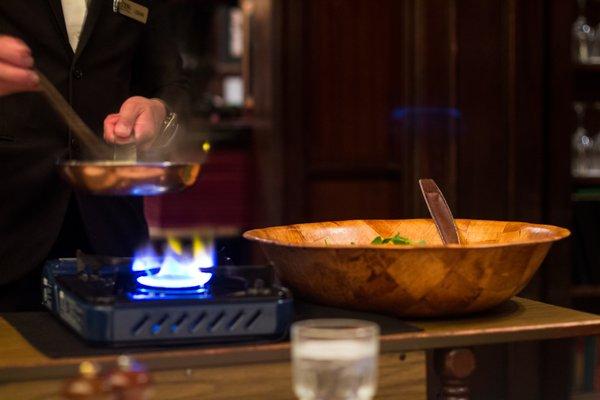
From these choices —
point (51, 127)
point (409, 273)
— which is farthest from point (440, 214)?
point (51, 127)

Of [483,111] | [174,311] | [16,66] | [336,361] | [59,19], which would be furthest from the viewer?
[483,111]

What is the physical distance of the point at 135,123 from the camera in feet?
5.17

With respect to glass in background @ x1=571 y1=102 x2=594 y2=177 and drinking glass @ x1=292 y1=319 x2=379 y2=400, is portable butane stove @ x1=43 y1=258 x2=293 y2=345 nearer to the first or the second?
drinking glass @ x1=292 y1=319 x2=379 y2=400

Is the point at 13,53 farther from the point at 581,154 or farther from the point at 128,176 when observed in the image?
the point at 581,154

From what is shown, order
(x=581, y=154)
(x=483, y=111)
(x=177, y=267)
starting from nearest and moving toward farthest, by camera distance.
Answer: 1. (x=177, y=267)
2. (x=483, y=111)
3. (x=581, y=154)

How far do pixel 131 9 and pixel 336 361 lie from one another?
3.82ft

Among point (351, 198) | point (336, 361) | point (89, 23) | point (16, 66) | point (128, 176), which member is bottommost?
point (351, 198)

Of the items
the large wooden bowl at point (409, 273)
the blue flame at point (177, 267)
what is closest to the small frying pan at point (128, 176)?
the blue flame at point (177, 267)

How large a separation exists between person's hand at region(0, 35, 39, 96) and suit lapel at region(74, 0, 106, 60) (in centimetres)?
46

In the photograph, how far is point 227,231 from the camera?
4559 millimetres

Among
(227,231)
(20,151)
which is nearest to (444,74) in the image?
(227,231)

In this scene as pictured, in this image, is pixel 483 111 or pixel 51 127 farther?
pixel 483 111

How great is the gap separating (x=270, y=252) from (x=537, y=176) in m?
2.45

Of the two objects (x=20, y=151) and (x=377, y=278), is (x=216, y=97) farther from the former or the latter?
(x=377, y=278)
